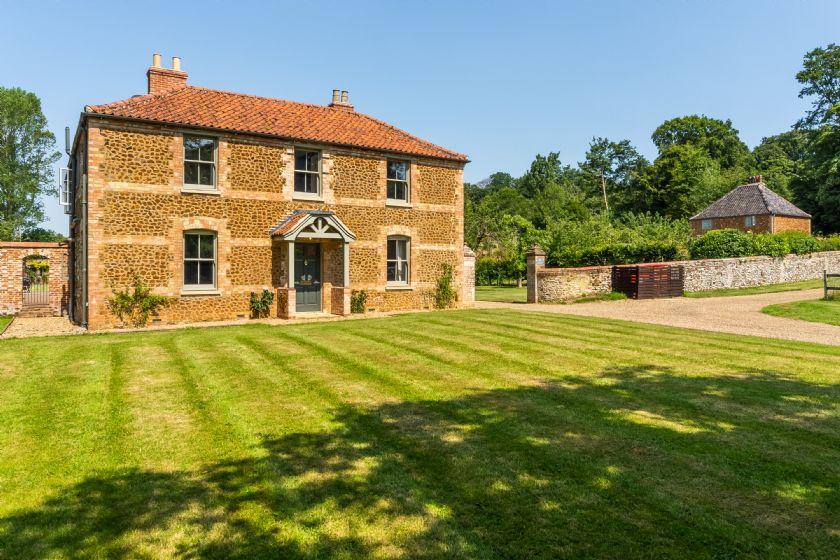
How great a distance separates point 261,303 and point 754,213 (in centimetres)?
4723

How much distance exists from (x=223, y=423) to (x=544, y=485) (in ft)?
13.1

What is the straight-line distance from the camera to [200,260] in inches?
740

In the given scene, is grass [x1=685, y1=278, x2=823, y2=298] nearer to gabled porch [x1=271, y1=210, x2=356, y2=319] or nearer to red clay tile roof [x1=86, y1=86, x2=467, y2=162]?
red clay tile roof [x1=86, y1=86, x2=467, y2=162]

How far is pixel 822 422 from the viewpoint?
6.50 m

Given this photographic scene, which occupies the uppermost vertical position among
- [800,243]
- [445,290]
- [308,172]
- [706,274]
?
[308,172]

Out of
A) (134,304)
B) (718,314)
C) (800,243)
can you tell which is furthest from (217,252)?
(800,243)

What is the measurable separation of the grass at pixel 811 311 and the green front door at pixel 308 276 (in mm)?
16528

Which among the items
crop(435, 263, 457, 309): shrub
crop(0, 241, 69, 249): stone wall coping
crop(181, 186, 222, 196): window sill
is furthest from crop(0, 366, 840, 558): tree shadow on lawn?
A: crop(0, 241, 69, 249): stone wall coping

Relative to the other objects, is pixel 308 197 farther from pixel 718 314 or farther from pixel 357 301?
pixel 718 314

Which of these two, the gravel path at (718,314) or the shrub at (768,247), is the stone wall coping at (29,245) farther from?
the shrub at (768,247)

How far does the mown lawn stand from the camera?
3.97 metres

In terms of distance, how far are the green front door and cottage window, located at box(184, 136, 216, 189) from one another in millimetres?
3924

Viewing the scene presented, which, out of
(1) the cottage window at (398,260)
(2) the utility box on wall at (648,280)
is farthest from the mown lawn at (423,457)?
(2) the utility box on wall at (648,280)

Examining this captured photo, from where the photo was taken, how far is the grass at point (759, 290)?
90.5 ft
